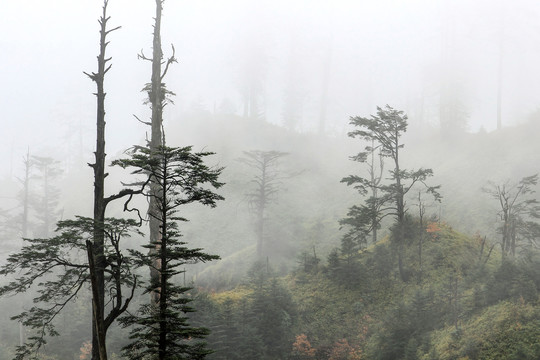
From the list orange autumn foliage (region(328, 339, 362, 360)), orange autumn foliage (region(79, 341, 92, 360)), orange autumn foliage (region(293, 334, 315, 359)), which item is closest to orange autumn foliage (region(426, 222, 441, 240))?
orange autumn foliage (region(328, 339, 362, 360))

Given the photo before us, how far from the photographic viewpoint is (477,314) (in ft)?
42.1

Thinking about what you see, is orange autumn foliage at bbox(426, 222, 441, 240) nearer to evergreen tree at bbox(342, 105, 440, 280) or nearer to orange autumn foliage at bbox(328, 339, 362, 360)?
evergreen tree at bbox(342, 105, 440, 280)

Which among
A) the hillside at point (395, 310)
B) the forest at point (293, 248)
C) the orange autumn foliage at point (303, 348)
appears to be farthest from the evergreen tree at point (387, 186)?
the orange autumn foliage at point (303, 348)

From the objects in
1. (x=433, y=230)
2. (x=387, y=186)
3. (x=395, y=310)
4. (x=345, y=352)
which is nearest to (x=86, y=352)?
(x=345, y=352)

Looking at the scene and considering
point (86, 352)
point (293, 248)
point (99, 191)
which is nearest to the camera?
point (99, 191)

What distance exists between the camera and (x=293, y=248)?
1184 inches

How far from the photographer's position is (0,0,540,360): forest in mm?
7014

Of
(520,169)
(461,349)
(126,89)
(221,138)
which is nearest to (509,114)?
(520,169)

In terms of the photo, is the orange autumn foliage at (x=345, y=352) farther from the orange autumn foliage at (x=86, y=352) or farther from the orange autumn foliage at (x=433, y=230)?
the orange autumn foliage at (x=86, y=352)

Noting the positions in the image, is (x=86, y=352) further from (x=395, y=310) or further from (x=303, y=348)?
(x=395, y=310)

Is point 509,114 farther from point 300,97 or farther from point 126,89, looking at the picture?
point 126,89

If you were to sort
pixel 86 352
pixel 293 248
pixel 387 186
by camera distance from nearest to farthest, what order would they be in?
pixel 86 352 → pixel 387 186 → pixel 293 248

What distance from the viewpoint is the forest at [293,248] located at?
701cm

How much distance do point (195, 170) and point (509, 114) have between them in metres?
78.0
